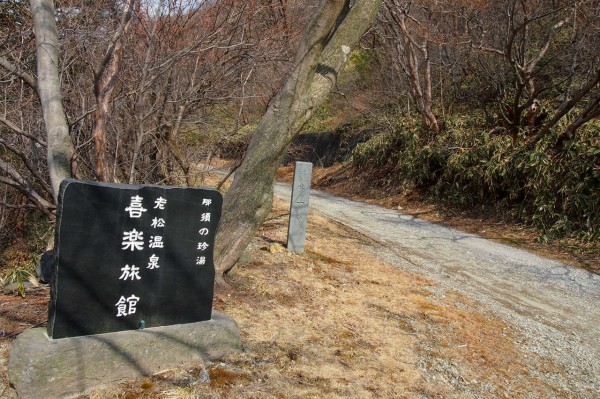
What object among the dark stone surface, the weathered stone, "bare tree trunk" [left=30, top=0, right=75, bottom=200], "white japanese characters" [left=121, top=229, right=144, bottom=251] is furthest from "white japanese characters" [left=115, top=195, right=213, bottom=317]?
the dark stone surface

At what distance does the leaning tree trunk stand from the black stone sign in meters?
1.21

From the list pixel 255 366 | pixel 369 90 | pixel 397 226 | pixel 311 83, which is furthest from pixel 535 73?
pixel 255 366

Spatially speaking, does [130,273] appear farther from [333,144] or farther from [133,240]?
[333,144]

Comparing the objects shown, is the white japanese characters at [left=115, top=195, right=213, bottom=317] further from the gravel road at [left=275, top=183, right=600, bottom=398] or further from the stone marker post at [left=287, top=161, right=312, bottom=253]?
the stone marker post at [left=287, top=161, right=312, bottom=253]

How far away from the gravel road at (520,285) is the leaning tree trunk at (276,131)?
278 cm

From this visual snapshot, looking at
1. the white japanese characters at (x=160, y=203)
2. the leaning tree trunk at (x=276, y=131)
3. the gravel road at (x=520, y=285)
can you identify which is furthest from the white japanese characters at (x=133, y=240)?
the gravel road at (x=520, y=285)

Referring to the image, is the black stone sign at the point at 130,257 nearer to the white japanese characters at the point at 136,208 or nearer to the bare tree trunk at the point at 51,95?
the white japanese characters at the point at 136,208

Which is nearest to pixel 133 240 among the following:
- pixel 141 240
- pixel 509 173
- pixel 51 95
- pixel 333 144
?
pixel 141 240

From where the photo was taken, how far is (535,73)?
13555mm

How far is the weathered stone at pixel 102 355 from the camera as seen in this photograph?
284cm

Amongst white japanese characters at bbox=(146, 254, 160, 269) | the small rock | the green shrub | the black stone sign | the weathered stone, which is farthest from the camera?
the green shrub

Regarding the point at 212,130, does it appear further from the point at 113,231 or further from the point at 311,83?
the point at 113,231

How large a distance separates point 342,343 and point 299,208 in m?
3.05

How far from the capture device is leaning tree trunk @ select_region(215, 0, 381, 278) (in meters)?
4.82
